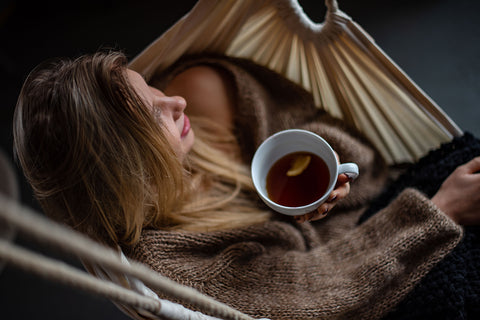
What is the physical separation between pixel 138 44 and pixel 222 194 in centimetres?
82

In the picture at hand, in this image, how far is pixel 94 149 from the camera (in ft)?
1.92

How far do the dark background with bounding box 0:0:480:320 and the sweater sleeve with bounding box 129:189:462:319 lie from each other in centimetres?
56

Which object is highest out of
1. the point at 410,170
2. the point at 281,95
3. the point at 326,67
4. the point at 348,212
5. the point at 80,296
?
the point at 326,67

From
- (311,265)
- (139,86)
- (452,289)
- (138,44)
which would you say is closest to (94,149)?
(139,86)

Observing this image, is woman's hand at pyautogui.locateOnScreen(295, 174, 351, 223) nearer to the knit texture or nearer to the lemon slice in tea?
the lemon slice in tea

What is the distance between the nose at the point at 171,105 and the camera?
0.68m

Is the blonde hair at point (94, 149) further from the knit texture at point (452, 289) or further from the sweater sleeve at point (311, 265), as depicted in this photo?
the knit texture at point (452, 289)

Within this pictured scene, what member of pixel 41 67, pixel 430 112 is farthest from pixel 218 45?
pixel 430 112

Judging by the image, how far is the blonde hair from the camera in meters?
0.58

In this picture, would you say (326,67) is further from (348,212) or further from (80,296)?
(80,296)

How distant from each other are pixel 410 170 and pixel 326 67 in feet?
1.10

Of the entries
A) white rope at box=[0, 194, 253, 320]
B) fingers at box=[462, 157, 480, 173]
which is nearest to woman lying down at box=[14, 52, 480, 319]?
fingers at box=[462, 157, 480, 173]

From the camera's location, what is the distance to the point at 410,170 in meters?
0.87

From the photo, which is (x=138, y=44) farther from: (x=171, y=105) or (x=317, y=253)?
(x=317, y=253)
